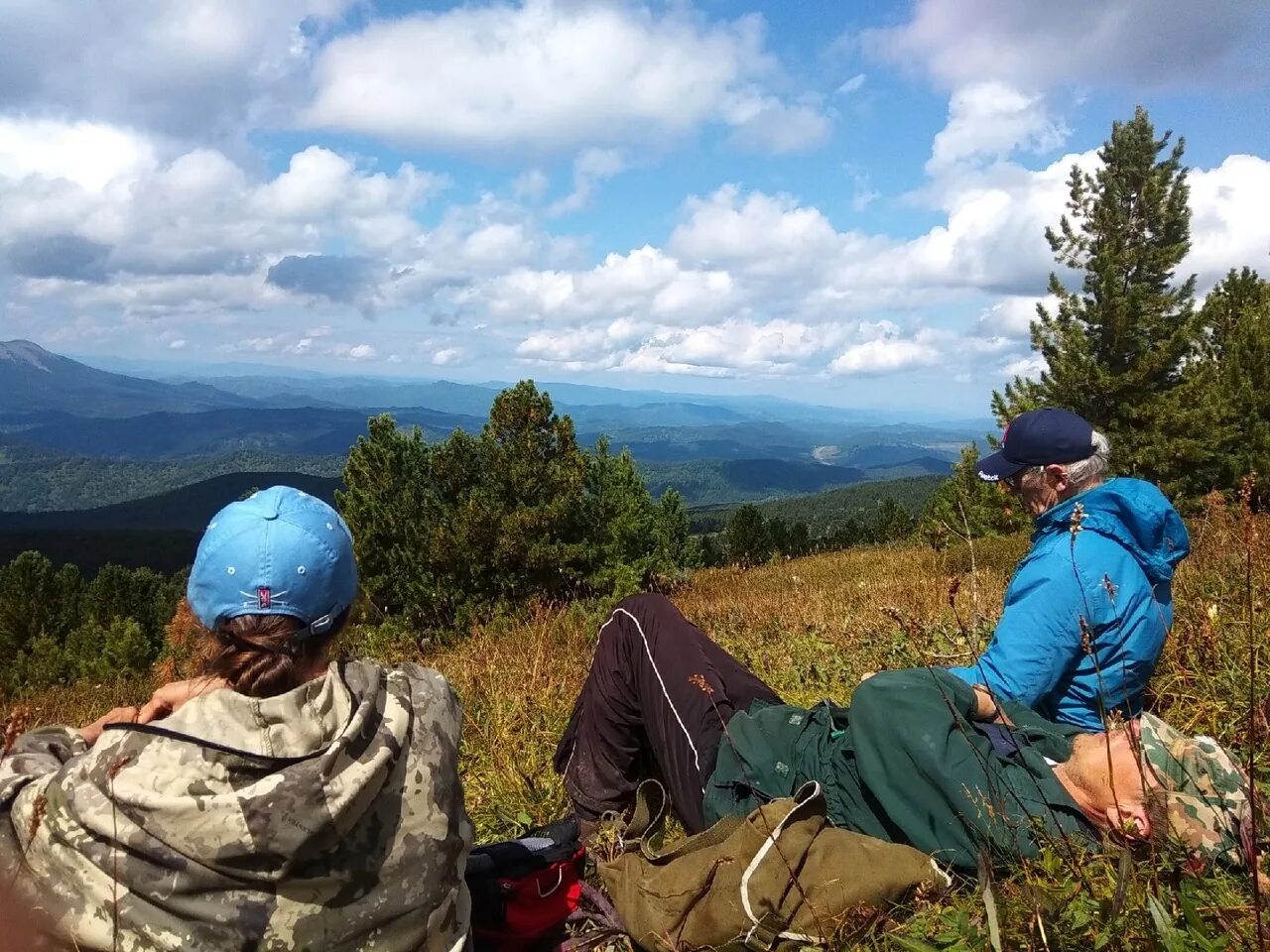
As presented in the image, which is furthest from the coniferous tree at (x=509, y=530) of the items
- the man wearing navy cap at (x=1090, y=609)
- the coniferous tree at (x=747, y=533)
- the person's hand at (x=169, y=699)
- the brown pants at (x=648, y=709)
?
the coniferous tree at (x=747, y=533)

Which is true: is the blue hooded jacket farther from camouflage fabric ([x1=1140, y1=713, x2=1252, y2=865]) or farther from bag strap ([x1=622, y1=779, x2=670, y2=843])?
bag strap ([x1=622, y1=779, x2=670, y2=843])

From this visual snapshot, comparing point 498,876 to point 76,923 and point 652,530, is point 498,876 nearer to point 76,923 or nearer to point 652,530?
point 76,923

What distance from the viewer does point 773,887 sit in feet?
6.07

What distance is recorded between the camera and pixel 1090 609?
228cm

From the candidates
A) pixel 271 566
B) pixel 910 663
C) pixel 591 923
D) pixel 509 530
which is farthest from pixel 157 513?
pixel 271 566

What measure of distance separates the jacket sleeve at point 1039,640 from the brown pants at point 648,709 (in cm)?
72

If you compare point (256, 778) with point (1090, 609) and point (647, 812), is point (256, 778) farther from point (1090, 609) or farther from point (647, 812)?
point (1090, 609)

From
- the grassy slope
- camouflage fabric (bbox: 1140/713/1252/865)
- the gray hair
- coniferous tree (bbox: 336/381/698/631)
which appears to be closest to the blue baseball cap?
the grassy slope

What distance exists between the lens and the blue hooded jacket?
7.59 ft

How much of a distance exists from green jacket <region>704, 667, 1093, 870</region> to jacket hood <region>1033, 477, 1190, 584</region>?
593 mm

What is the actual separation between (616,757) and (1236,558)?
3879 millimetres

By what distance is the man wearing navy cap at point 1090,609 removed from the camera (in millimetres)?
2312

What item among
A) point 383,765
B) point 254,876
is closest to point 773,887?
point 383,765

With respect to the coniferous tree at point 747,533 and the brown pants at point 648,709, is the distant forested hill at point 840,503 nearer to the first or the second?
the coniferous tree at point 747,533
